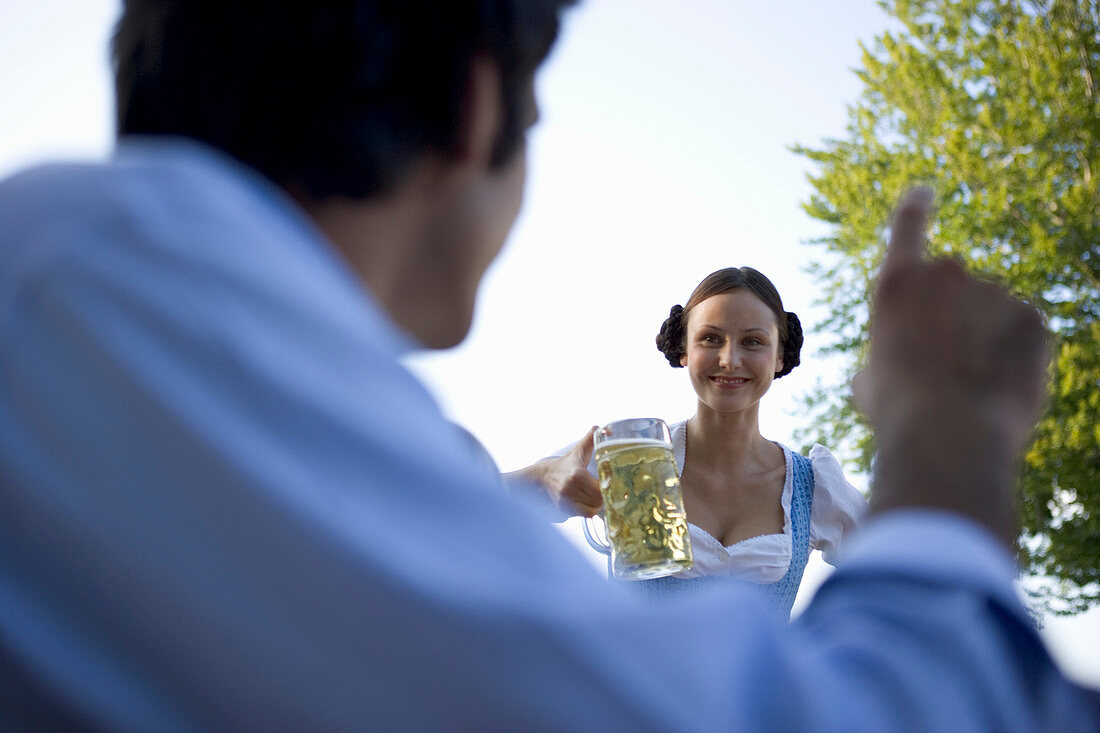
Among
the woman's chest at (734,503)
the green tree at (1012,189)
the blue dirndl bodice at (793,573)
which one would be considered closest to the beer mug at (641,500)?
the blue dirndl bodice at (793,573)

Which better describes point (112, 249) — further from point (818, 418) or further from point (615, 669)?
point (818, 418)

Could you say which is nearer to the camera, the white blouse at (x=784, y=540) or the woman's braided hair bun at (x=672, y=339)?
the white blouse at (x=784, y=540)

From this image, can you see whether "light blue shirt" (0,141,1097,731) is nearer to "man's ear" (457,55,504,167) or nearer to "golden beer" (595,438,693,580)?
"man's ear" (457,55,504,167)

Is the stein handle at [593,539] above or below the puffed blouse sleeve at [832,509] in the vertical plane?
below

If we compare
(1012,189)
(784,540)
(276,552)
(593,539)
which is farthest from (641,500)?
(1012,189)

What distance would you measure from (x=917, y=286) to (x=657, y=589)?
2.48 metres

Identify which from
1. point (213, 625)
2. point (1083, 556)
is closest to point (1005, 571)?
point (213, 625)

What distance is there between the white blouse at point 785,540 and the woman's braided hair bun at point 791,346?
1.18ft

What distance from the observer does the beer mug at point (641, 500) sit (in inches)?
75.4

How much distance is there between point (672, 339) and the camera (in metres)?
3.54

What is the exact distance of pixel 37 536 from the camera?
1.18ft

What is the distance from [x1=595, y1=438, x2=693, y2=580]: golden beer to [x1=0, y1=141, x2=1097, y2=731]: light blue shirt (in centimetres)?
153

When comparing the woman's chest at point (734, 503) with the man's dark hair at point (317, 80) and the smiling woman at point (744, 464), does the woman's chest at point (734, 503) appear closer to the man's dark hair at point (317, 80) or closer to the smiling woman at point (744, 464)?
the smiling woman at point (744, 464)

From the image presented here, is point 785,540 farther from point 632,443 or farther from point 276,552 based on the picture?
point 276,552
